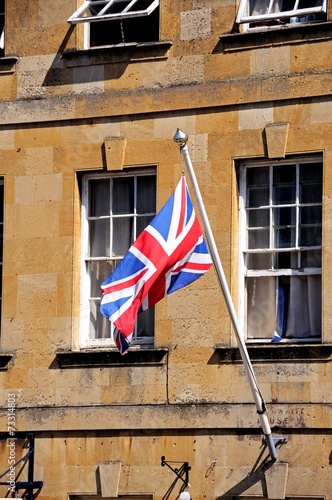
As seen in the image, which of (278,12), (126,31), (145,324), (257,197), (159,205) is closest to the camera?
(257,197)

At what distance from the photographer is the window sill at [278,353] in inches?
912

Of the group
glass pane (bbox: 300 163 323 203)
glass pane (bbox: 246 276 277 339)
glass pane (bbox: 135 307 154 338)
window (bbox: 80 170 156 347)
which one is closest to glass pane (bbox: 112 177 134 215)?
window (bbox: 80 170 156 347)

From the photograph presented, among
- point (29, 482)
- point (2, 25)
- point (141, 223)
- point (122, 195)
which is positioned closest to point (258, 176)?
point (141, 223)

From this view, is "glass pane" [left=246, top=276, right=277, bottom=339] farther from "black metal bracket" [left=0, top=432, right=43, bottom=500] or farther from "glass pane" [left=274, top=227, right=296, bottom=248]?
"black metal bracket" [left=0, top=432, right=43, bottom=500]

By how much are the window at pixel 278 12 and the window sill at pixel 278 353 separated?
400 centimetres

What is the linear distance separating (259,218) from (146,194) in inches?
62.4

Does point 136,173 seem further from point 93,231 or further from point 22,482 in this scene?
point 22,482

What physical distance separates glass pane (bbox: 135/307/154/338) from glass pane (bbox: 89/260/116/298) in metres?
0.67

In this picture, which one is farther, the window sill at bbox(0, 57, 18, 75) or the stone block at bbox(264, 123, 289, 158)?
the window sill at bbox(0, 57, 18, 75)

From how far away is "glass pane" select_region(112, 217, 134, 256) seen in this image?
24.9 metres

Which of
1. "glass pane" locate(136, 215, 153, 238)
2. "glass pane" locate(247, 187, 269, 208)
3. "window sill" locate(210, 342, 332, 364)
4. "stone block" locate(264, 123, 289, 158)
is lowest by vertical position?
"window sill" locate(210, 342, 332, 364)

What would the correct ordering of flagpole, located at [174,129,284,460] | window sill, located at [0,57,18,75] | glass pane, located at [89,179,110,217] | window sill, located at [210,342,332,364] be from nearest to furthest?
flagpole, located at [174,129,284,460], window sill, located at [210,342,332,364], glass pane, located at [89,179,110,217], window sill, located at [0,57,18,75]

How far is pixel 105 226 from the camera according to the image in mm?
25031

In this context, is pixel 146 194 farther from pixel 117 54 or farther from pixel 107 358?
pixel 107 358
